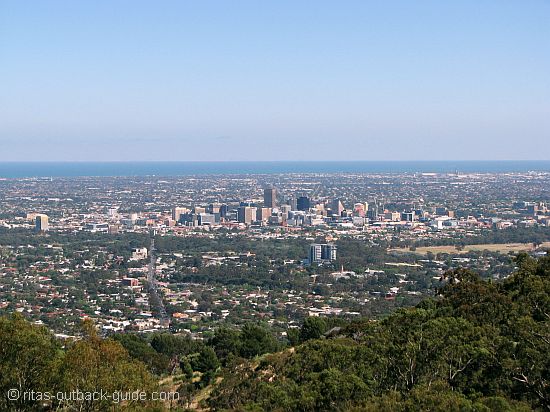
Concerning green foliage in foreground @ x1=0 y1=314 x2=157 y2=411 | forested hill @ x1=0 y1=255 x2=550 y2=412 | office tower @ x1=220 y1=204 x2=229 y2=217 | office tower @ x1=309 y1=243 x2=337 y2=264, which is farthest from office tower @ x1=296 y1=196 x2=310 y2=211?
green foliage in foreground @ x1=0 y1=314 x2=157 y2=411

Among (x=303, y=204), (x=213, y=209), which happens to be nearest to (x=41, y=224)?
(x=213, y=209)

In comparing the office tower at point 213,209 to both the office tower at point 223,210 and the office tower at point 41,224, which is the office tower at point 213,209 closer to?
the office tower at point 223,210

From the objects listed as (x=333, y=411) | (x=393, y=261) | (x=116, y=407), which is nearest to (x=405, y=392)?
(x=333, y=411)

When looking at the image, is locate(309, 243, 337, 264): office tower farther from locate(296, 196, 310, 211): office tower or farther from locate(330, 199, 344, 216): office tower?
locate(296, 196, 310, 211): office tower

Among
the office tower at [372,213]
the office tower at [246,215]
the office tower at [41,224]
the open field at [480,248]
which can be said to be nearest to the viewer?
the open field at [480,248]

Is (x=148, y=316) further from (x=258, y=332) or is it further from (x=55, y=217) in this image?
(x=55, y=217)

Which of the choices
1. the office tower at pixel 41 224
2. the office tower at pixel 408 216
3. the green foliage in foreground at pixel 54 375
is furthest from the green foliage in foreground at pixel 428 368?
the office tower at pixel 408 216
